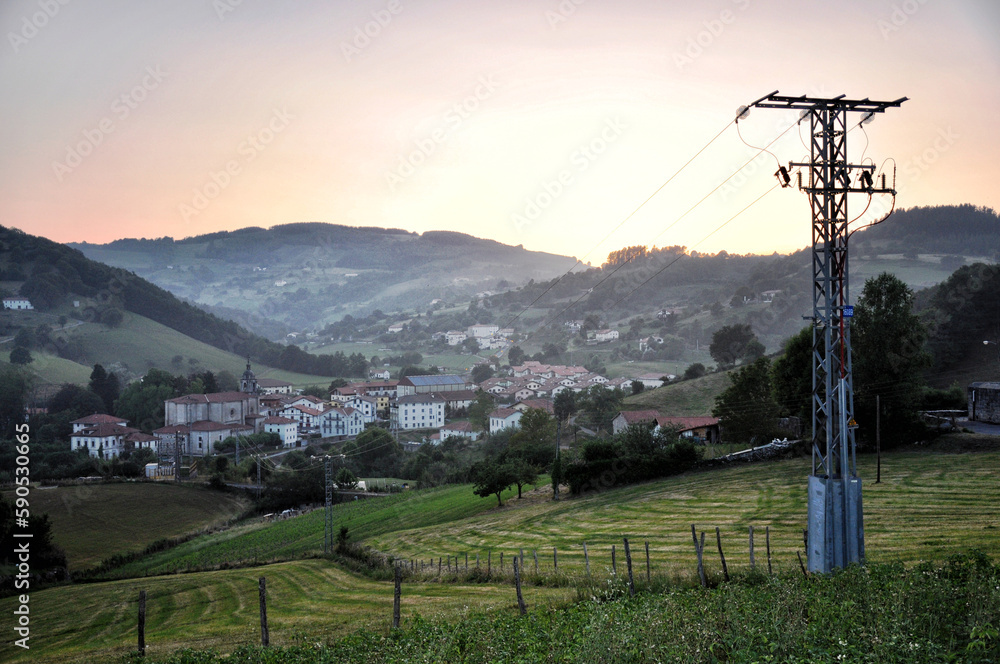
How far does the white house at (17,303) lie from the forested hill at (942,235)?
209 m

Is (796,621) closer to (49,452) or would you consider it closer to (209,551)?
(209,551)

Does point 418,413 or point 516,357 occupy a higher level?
point 516,357

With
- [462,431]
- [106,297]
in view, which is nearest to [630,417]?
[462,431]

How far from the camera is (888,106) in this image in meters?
13.4

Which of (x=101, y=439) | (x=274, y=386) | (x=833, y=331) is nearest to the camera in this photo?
(x=833, y=331)

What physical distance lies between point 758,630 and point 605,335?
17073cm

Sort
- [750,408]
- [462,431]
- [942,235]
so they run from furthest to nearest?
[942,235] → [462,431] → [750,408]

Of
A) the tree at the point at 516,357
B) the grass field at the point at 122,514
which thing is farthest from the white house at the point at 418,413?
the tree at the point at 516,357

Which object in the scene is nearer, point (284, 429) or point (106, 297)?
point (284, 429)

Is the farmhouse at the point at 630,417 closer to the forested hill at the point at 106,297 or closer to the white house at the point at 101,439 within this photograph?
the white house at the point at 101,439

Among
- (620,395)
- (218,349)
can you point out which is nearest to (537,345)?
(218,349)

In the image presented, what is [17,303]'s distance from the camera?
15362 cm

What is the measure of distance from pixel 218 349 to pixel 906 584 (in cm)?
17178

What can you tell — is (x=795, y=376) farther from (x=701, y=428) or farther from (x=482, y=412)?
(x=482, y=412)
